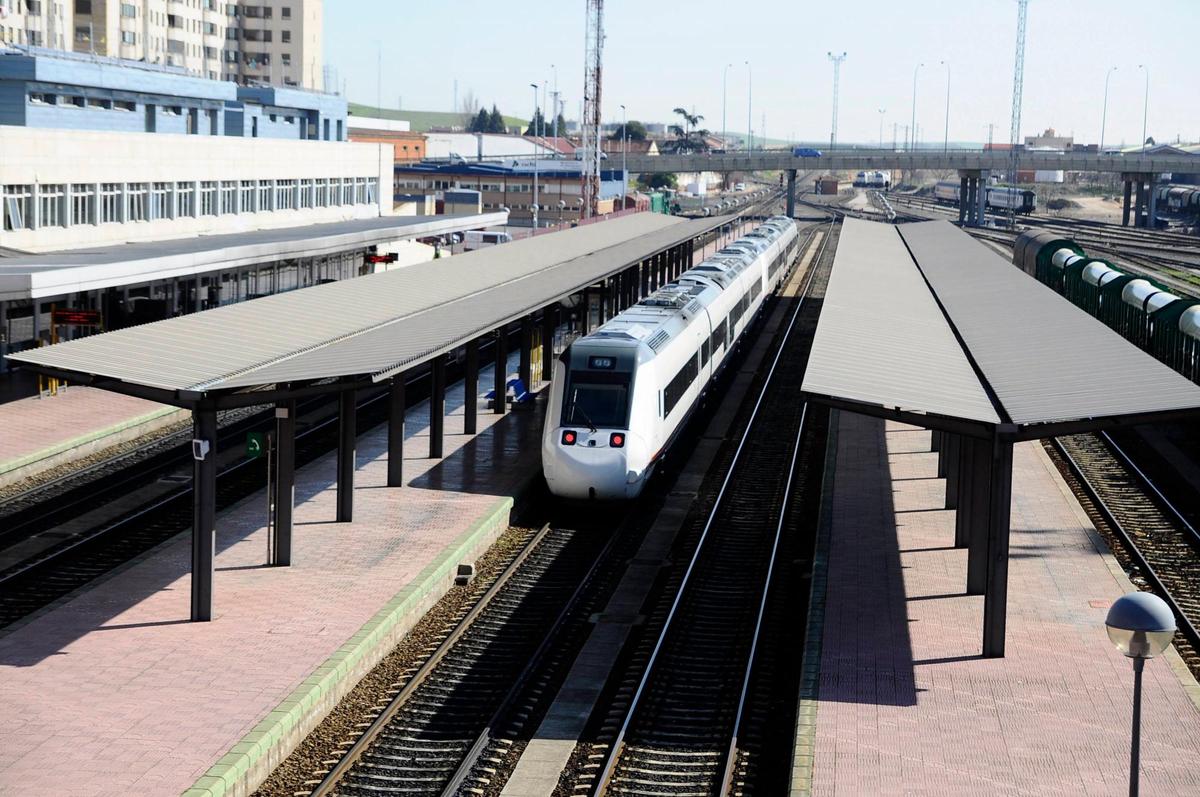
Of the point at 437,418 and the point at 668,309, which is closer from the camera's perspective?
the point at 437,418

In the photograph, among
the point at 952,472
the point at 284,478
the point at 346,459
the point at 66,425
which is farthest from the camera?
the point at 66,425

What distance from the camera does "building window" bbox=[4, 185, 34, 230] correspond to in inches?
1341

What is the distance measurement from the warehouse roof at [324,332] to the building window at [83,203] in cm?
994

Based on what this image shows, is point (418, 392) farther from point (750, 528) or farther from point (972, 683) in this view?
point (972, 683)

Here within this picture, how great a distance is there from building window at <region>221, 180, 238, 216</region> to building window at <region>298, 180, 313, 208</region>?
6.24m

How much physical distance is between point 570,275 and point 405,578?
16.1 m

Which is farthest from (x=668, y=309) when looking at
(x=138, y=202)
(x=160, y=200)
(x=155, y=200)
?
(x=160, y=200)

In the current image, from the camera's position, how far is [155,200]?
136 ft

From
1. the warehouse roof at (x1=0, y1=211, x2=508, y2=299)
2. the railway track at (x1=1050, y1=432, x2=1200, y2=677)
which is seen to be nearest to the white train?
the railway track at (x1=1050, y1=432, x2=1200, y2=677)

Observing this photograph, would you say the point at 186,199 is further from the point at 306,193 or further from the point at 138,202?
the point at 306,193

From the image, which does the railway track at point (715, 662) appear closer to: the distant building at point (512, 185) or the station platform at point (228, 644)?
the station platform at point (228, 644)

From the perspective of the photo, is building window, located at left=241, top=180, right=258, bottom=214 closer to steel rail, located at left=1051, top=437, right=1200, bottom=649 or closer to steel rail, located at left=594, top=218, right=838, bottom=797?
steel rail, located at left=594, top=218, right=838, bottom=797

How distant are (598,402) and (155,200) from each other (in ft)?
81.2

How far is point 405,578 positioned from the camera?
682 inches
